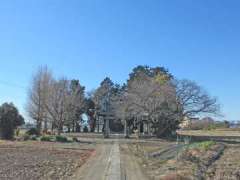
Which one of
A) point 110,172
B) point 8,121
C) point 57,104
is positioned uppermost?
point 57,104

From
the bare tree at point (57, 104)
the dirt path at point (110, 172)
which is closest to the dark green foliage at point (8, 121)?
the bare tree at point (57, 104)

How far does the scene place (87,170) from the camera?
24.8 meters

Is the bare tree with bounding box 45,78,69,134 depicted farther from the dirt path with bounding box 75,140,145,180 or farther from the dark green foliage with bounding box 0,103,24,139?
the dirt path with bounding box 75,140,145,180

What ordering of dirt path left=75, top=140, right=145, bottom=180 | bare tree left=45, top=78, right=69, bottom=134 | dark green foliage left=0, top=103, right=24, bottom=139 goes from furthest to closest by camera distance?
bare tree left=45, top=78, right=69, bottom=134, dark green foliage left=0, top=103, right=24, bottom=139, dirt path left=75, top=140, right=145, bottom=180

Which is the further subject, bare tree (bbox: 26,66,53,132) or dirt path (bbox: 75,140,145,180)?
bare tree (bbox: 26,66,53,132)

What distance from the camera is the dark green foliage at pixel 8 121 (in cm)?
6128

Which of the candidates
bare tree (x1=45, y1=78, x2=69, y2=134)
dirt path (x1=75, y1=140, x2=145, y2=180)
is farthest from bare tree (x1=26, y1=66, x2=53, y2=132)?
dirt path (x1=75, y1=140, x2=145, y2=180)

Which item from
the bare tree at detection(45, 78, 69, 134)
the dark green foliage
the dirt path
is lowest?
the dirt path

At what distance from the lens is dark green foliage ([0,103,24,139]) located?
6128 centimetres

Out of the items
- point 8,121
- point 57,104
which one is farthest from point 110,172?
point 57,104

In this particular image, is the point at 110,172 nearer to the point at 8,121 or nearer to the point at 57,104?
the point at 8,121

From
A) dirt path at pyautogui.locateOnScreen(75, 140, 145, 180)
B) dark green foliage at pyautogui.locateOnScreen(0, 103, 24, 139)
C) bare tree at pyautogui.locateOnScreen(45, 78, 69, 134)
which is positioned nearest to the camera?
dirt path at pyautogui.locateOnScreen(75, 140, 145, 180)

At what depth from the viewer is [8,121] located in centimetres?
6122

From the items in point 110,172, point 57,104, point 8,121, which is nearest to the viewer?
point 110,172
